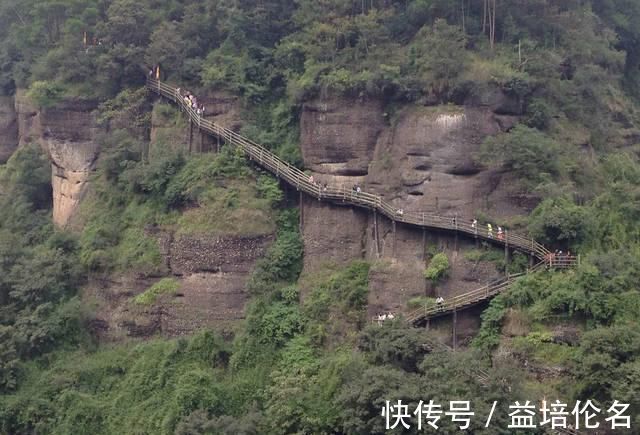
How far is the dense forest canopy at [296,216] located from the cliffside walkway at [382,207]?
21.0 inches

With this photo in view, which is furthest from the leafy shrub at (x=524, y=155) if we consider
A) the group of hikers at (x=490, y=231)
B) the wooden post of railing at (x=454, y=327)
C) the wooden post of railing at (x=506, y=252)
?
the wooden post of railing at (x=454, y=327)

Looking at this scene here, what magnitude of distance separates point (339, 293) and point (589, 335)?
9.68 m

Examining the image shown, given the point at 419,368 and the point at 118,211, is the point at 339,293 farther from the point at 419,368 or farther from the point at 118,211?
the point at 118,211

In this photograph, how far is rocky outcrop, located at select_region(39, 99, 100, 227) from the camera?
135 feet

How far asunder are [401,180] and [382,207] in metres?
1.23

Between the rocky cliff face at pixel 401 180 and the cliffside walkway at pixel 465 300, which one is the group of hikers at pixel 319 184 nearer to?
the rocky cliff face at pixel 401 180

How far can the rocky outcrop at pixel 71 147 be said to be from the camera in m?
41.2

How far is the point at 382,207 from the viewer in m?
34.7

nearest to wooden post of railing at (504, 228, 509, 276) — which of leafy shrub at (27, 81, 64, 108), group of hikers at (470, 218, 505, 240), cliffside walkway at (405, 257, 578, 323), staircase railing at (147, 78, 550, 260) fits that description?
staircase railing at (147, 78, 550, 260)

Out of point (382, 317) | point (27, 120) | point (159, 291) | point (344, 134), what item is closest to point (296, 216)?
point (344, 134)

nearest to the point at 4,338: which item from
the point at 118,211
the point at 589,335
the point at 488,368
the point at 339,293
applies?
the point at 118,211

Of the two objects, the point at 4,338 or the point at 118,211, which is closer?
the point at 4,338

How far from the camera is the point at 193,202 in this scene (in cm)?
3684

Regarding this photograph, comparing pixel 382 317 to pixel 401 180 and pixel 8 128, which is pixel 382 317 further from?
pixel 8 128
